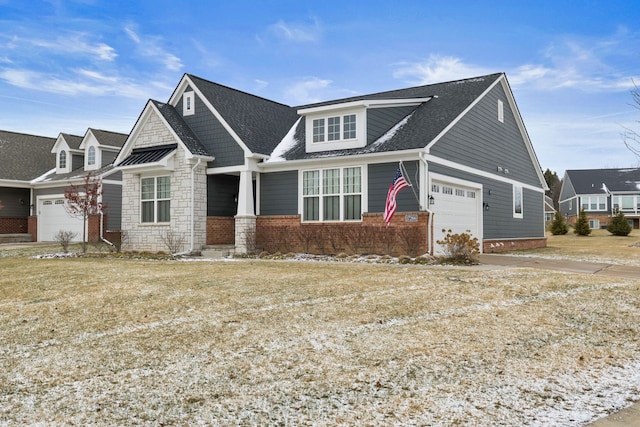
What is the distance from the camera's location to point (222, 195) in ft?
65.6

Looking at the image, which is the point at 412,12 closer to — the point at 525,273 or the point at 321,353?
the point at 525,273

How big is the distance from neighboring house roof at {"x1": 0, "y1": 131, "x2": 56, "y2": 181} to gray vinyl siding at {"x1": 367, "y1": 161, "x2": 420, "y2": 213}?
22.1 metres

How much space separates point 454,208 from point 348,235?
13.3ft

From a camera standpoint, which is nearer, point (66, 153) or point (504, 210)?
point (504, 210)

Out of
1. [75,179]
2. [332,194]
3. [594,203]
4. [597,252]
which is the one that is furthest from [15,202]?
[594,203]

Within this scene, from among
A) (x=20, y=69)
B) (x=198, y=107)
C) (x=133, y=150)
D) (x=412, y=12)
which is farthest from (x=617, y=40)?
(x=20, y=69)

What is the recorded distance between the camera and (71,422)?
408 cm

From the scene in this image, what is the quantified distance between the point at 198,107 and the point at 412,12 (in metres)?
8.95

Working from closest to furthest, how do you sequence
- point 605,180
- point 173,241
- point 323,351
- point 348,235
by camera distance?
point 323,351 < point 348,235 < point 173,241 < point 605,180

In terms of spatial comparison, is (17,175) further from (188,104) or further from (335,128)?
(335,128)

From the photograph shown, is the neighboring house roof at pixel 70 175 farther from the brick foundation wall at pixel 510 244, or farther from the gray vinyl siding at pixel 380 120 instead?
the brick foundation wall at pixel 510 244

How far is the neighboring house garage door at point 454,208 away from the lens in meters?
16.4

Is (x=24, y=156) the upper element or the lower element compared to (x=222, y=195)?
upper

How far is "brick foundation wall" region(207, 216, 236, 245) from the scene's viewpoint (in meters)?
19.2
